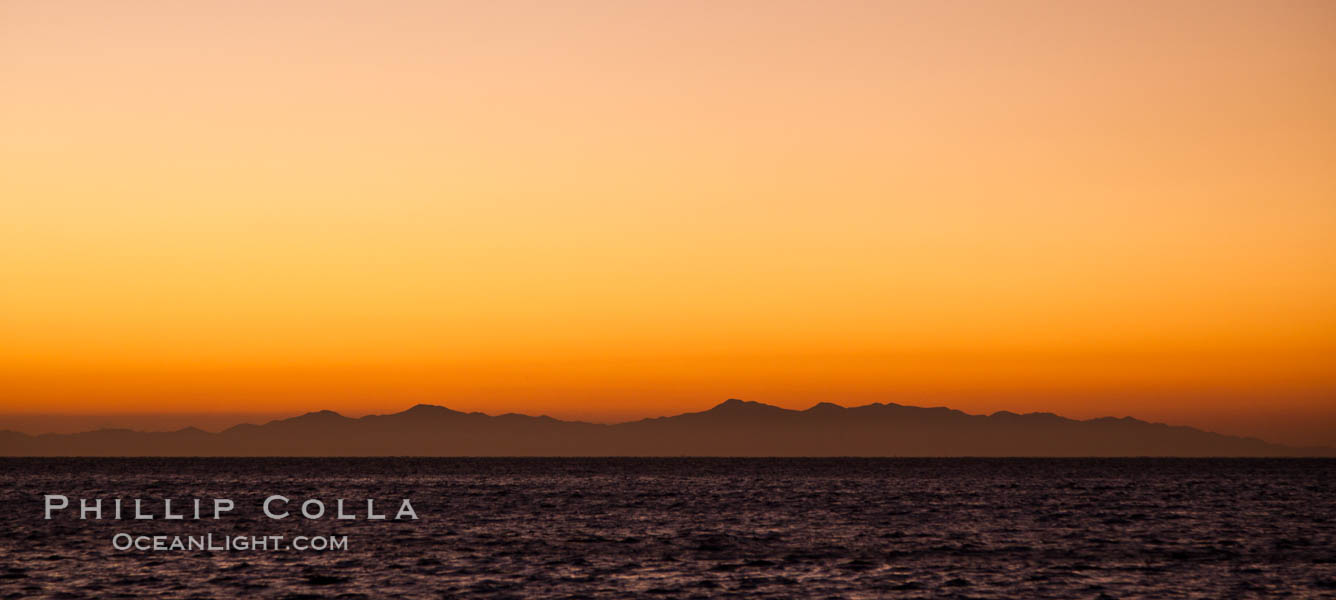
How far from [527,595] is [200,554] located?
62.7 ft

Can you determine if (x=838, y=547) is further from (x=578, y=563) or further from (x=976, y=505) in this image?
(x=976, y=505)

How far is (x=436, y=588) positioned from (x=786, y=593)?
12945mm

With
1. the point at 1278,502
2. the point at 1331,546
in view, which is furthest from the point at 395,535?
the point at 1278,502

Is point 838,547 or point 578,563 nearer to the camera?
point 578,563

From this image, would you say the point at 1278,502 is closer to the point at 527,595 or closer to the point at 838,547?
the point at 838,547

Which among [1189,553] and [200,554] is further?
[1189,553]

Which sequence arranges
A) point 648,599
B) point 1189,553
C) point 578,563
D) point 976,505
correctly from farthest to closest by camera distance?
point 976,505 < point 1189,553 < point 578,563 < point 648,599

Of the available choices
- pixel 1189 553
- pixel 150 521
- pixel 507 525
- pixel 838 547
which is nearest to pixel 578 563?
pixel 838 547

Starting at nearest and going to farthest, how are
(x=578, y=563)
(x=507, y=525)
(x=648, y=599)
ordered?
(x=648, y=599), (x=578, y=563), (x=507, y=525)

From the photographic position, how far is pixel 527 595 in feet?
142

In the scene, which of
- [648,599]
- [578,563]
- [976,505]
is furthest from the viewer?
[976,505]

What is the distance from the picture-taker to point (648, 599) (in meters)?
42.8

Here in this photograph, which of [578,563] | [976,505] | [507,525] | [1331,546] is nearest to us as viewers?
[578,563]

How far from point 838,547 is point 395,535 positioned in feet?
78.5
